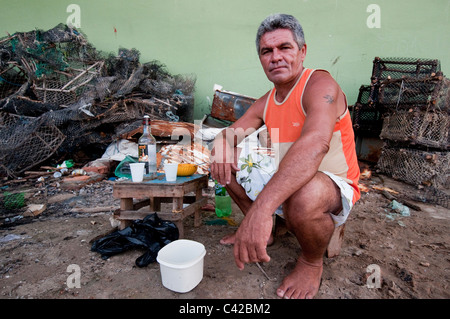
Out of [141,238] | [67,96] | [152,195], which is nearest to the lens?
[141,238]

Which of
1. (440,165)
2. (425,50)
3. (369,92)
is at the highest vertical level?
(425,50)

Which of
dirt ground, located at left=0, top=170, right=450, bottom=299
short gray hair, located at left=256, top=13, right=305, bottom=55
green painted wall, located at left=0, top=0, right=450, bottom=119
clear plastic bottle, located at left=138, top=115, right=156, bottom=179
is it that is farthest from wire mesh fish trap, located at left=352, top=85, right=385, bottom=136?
clear plastic bottle, located at left=138, top=115, right=156, bottom=179

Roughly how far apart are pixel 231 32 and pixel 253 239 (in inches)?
245

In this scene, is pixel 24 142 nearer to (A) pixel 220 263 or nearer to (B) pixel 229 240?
(B) pixel 229 240

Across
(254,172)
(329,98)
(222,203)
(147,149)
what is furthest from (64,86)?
(329,98)

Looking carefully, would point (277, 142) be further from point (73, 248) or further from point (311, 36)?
point (311, 36)

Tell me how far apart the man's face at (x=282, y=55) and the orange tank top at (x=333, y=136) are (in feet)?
0.34

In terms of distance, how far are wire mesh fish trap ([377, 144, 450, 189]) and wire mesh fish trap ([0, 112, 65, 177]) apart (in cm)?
634

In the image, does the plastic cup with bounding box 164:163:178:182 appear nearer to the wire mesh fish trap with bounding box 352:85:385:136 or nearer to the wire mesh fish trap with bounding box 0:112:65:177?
the wire mesh fish trap with bounding box 0:112:65:177

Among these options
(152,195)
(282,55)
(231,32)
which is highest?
(231,32)

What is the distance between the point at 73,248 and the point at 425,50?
7.66 m

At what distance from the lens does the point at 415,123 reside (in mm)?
4352

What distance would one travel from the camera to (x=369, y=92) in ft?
18.2
